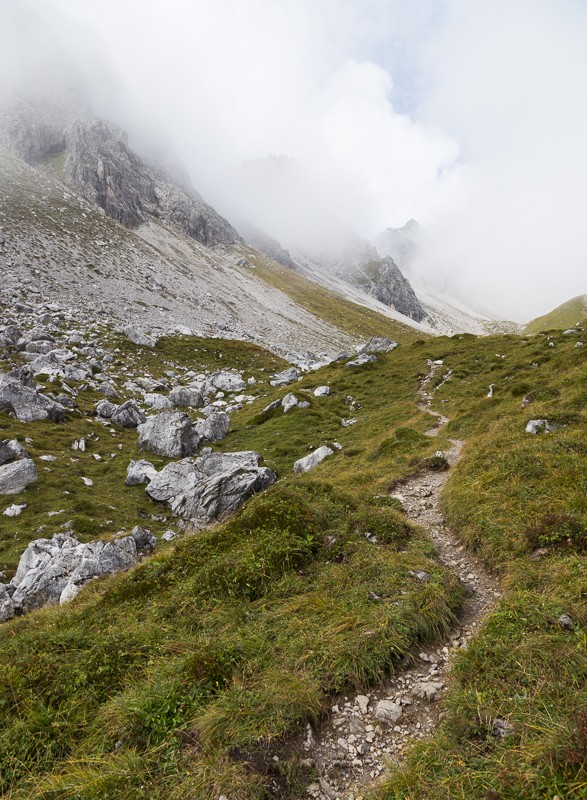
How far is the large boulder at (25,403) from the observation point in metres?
32.9

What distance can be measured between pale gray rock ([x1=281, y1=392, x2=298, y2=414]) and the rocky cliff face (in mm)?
146844

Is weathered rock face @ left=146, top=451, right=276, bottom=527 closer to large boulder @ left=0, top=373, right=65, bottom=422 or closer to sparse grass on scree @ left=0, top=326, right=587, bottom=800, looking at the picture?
sparse grass on scree @ left=0, top=326, right=587, bottom=800

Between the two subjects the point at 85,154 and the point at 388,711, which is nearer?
the point at 388,711

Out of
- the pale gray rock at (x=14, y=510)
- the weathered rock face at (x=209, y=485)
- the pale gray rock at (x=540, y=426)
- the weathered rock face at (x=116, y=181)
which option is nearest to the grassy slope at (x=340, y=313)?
the weathered rock face at (x=116, y=181)

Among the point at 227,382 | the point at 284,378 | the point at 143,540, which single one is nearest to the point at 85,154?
the point at 227,382

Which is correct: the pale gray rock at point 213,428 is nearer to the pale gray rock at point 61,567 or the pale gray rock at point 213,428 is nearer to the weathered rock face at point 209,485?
the weathered rock face at point 209,485

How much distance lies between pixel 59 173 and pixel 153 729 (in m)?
190

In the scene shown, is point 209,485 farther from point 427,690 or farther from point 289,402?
point 289,402

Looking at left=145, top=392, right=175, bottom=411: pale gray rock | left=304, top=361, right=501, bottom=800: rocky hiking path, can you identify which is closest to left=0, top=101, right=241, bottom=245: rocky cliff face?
left=145, top=392, right=175, bottom=411: pale gray rock

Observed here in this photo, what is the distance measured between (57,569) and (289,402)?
2481cm

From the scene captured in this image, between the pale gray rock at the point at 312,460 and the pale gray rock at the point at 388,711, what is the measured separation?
18.7 metres

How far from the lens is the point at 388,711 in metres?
6.64

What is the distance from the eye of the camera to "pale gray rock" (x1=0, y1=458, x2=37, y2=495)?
76.0 feet

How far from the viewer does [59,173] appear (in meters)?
150
